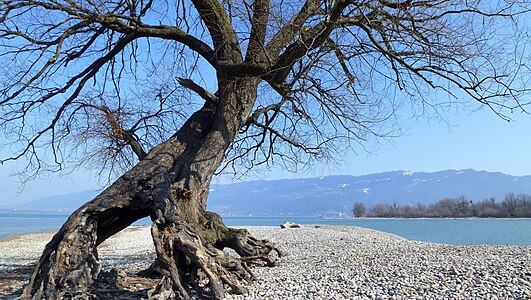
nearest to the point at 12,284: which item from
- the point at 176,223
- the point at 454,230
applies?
the point at 176,223

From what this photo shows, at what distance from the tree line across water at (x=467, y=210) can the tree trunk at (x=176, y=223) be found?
272ft

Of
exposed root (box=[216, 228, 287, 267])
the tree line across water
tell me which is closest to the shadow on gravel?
exposed root (box=[216, 228, 287, 267])

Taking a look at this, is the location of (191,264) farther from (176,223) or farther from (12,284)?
(12,284)

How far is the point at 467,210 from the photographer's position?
88.7 meters

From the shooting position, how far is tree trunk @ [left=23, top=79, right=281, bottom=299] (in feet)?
17.4

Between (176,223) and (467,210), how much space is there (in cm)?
9415

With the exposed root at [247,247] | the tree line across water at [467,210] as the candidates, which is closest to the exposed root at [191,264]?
the exposed root at [247,247]

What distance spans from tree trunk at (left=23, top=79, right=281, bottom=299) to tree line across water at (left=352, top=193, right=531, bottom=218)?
272ft

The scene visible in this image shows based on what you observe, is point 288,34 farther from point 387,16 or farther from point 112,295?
point 112,295

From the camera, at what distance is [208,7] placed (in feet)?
24.6

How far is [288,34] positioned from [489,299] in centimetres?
422

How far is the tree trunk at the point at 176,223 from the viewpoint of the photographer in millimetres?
5293

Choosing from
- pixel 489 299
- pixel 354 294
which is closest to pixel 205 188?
pixel 354 294

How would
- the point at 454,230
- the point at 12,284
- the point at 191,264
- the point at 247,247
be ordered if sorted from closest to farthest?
1. the point at 191,264
2. the point at 12,284
3. the point at 247,247
4. the point at 454,230
